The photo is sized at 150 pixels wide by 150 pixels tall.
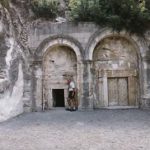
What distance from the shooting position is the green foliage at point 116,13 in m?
13.2

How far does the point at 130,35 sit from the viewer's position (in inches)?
544

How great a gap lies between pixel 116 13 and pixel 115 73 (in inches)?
109

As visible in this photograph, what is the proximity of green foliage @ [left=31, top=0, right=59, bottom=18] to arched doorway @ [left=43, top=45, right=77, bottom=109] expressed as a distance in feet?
5.34

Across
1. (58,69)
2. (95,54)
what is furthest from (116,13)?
(58,69)

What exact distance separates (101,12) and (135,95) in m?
4.12

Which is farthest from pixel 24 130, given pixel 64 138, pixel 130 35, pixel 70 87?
pixel 130 35

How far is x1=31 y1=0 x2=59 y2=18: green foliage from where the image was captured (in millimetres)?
14234

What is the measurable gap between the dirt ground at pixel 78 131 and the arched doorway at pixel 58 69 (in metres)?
1.52

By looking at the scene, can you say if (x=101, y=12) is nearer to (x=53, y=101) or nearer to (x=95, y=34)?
(x=95, y=34)

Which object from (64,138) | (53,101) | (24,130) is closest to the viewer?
(64,138)

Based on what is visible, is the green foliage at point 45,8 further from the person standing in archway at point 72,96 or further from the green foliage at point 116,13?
the person standing in archway at point 72,96

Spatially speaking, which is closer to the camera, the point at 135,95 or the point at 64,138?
the point at 64,138

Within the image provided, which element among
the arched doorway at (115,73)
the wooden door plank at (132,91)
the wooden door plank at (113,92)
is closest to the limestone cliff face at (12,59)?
the arched doorway at (115,73)

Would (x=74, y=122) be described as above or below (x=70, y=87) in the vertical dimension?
below
